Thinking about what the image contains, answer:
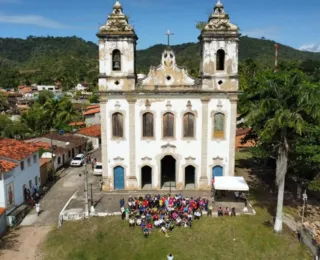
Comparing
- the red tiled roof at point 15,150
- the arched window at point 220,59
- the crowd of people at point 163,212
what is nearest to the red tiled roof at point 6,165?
the red tiled roof at point 15,150

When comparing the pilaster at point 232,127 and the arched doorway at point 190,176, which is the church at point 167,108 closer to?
the pilaster at point 232,127

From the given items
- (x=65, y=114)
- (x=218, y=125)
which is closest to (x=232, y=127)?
(x=218, y=125)

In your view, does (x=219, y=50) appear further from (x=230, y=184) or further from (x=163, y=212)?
(x=163, y=212)

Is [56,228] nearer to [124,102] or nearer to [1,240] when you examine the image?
[1,240]

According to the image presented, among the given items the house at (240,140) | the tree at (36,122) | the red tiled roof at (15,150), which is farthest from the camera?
the tree at (36,122)

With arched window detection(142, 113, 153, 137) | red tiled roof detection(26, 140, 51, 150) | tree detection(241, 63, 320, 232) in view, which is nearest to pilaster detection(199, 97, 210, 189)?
arched window detection(142, 113, 153, 137)
